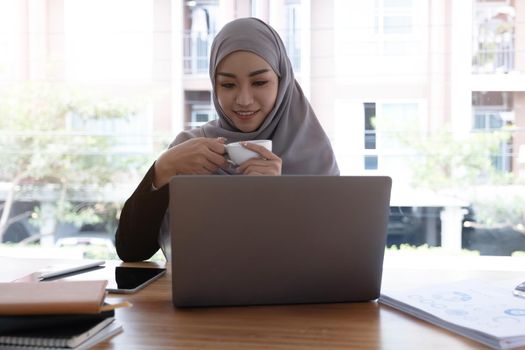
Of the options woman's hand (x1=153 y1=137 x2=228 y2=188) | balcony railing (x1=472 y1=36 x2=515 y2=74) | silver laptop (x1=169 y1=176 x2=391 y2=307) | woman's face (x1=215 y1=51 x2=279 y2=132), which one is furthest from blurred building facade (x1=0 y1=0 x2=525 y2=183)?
silver laptop (x1=169 y1=176 x2=391 y2=307)

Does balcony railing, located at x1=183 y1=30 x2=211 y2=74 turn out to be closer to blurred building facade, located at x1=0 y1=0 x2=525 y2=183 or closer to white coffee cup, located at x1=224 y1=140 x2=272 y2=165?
blurred building facade, located at x1=0 y1=0 x2=525 y2=183

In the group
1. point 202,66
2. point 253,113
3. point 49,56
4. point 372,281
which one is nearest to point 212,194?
point 372,281

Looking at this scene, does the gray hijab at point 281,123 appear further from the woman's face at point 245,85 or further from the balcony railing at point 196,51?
the balcony railing at point 196,51

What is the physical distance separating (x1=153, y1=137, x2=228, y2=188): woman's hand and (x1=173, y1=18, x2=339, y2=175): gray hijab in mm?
373

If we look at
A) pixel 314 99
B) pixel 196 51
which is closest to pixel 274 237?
pixel 314 99

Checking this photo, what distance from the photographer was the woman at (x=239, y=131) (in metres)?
1.44

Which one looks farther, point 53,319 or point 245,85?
point 245,85

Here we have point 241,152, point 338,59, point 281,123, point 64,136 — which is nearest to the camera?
point 241,152

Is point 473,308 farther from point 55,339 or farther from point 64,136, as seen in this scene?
point 64,136

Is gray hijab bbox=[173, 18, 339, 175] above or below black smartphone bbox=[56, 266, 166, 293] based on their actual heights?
above

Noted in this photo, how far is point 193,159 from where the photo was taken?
4.66ft

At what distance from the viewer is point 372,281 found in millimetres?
1051

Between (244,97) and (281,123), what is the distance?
188 millimetres

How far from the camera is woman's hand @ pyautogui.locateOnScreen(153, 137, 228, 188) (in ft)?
4.53
